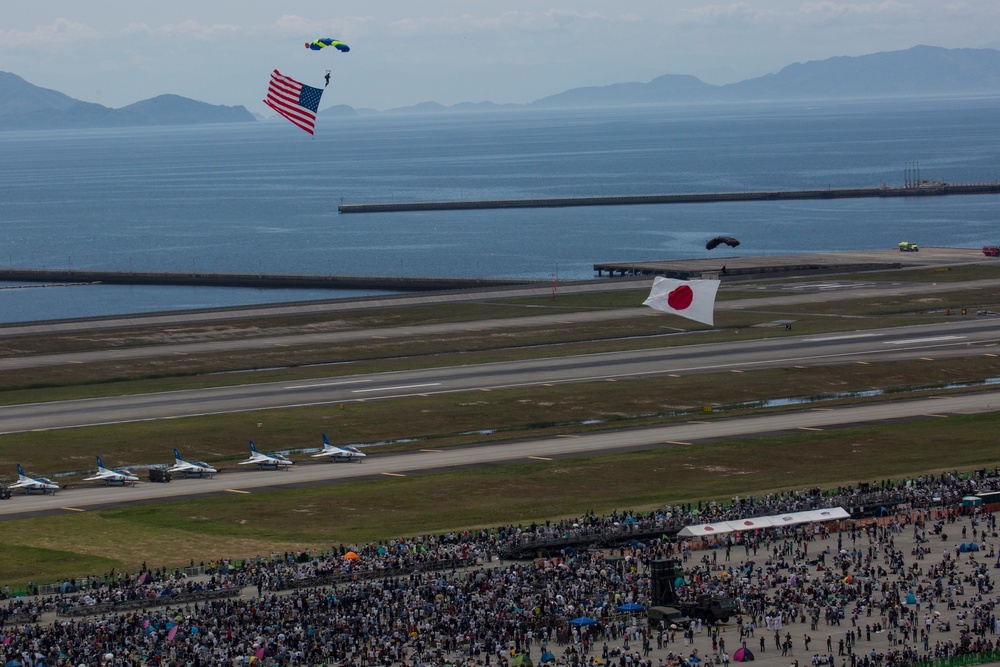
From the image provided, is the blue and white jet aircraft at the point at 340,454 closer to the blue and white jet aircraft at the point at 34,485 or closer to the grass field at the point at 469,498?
the grass field at the point at 469,498

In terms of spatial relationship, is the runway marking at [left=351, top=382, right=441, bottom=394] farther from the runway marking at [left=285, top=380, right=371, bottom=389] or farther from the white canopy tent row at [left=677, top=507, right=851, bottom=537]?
the white canopy tent row at [left=677, top=507, right=851, bottom=537]

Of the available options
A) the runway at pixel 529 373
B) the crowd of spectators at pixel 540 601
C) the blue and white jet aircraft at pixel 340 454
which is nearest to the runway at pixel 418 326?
the runway at pixel 529 373

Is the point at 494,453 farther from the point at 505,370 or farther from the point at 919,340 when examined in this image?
the point at 919,340

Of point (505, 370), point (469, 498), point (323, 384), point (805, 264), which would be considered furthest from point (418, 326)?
point (469, 498)

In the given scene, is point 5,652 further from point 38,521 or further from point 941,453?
point 941,453

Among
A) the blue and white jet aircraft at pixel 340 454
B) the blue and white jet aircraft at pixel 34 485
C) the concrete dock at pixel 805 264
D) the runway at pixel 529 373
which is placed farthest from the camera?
the concrete dock at pixel 805 264

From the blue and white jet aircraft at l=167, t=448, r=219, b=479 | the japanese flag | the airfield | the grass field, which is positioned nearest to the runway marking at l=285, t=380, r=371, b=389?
the airfield
